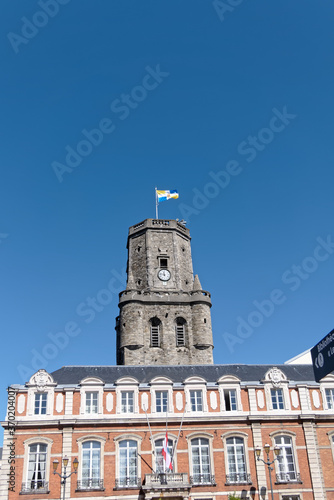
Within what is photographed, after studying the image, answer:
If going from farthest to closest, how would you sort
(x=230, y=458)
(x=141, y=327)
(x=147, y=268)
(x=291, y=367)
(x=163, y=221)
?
(x=163, y=221), (x=147, y=268), (x=141, y=327), (x=291, y=367), (x=230, y=458)

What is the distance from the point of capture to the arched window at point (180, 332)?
178ft

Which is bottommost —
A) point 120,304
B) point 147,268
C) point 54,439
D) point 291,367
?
point 54,439

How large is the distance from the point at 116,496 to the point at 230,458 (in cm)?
737

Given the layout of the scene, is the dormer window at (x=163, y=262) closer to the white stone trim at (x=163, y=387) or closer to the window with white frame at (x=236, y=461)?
the white stone trim at (x=163, y=387)

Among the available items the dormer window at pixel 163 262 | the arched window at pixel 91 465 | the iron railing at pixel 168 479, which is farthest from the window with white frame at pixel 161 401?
the dormer window at pixel 163 262

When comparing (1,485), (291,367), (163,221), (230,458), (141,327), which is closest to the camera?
(1,485)

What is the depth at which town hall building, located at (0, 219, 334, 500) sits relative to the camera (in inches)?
1308

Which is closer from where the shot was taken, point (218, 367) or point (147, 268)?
point (218, 367)

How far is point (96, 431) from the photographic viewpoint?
114 feet

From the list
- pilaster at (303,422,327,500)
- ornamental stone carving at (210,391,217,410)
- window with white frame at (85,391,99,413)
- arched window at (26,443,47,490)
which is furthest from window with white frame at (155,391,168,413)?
pilaster at (303,422,327,500)

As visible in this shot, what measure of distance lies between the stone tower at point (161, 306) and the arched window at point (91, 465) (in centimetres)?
1738

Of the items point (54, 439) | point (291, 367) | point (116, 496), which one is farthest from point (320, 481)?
point (54, 439)

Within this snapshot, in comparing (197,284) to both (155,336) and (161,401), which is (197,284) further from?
(161,401)

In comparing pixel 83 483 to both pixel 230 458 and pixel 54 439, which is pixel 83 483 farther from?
pixel 230 458
